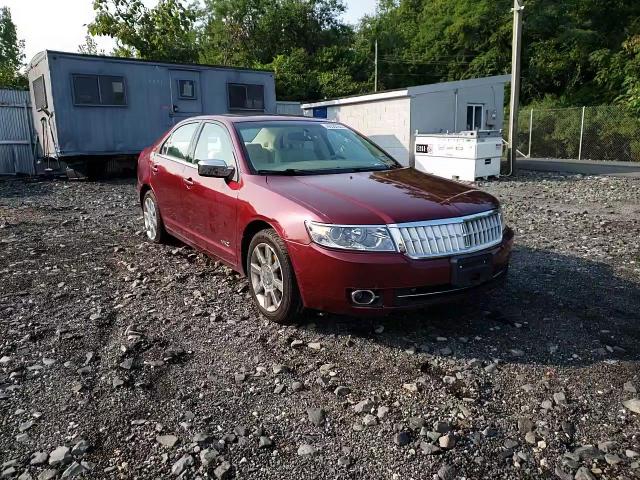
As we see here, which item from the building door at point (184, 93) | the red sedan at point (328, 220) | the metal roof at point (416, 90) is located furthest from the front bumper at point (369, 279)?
the metal roof at point (416, 90)

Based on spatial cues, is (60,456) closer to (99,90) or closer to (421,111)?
(99,90)

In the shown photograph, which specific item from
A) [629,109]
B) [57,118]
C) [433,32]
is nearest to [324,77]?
[433,32]

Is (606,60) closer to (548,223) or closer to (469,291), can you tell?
(548,223)

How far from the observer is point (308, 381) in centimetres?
330

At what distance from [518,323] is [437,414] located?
150cm

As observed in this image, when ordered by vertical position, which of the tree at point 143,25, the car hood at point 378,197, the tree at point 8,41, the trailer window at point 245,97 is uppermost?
the tree at point 8,41

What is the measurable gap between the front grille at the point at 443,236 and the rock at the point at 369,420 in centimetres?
109

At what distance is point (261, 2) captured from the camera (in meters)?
45.0

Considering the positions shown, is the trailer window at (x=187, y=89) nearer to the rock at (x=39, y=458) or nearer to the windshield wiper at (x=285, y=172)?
the windshield wiper at (x=285, y=172)

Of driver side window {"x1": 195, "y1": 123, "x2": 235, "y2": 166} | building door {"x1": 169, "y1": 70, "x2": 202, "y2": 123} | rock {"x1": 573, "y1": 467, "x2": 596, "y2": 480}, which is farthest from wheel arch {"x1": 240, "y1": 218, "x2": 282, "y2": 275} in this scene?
building door {"x1": 169, "y1": 70, "x2": 202, "y2": 123}

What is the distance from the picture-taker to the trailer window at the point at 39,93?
13.4 meters

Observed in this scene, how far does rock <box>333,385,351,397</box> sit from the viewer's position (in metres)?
3.14

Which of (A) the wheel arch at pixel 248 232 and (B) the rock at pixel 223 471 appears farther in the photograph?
(A) the wheel arch at pixel 248 232

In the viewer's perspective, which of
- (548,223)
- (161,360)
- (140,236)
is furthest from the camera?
(548,223)
